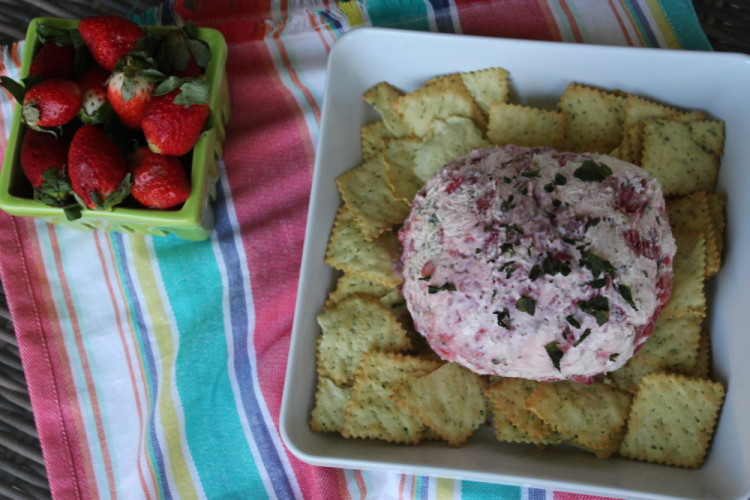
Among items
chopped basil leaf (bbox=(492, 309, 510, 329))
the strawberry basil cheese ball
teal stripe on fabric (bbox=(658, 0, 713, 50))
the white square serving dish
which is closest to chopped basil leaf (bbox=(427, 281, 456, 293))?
the strawberry basil cheese ball

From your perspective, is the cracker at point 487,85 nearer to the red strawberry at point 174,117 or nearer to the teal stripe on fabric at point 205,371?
the red strawberry at point 174,117

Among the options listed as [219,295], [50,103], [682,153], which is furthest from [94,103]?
[682,153]

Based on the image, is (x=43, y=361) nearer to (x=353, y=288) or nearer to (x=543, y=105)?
(x=353, y=288)

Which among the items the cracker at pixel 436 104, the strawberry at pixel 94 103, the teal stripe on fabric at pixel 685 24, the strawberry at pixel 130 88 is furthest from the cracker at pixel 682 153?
the strawberry at pixel 94 103

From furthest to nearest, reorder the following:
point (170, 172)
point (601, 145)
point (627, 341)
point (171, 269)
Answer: point (171, 269) < point (601, 145) < point (170, 172) < point (627, 341)

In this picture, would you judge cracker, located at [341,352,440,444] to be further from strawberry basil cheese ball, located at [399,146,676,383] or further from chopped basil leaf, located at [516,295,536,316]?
chopped basil leaf, located at [516,295,536,316]

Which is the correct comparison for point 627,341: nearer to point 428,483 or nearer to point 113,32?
point 428,483

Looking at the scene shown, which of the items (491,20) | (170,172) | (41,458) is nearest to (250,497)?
(41,458)
